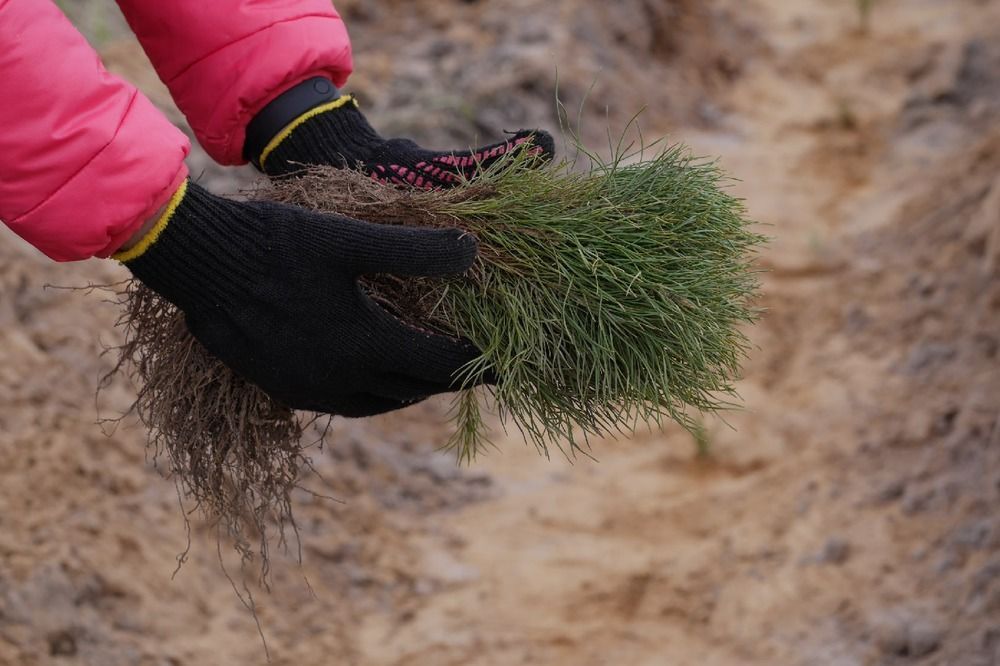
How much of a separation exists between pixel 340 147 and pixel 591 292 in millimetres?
524

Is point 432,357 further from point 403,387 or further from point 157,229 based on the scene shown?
point 157,229

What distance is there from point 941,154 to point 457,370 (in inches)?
156

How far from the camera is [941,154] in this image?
16.4ft

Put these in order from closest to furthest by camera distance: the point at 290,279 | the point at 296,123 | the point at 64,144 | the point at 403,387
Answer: the point at 64,144 < the point at 290,279 < the point at 403,387 < the point at 296,123

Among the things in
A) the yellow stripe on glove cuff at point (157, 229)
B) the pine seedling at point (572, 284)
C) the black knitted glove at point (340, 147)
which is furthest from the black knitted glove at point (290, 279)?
the black knitted glove at point (340, 147)

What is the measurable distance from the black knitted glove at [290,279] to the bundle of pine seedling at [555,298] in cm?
11

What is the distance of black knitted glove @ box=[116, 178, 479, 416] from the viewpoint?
1594 mm

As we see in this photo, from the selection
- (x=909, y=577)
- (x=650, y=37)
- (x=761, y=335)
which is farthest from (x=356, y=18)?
(x=909, y=577)

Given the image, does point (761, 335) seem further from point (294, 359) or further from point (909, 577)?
point (294, 359)

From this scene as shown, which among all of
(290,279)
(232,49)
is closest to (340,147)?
(232,49)

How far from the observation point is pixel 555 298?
177 centimetres

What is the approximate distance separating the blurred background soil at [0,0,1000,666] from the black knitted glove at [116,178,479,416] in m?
0.38

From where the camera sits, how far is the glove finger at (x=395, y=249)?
158 cm

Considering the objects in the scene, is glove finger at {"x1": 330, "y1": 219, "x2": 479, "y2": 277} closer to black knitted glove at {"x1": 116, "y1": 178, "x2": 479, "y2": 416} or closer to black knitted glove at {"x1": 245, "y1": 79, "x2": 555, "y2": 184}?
black knitted glove at {"x1": 116, "y1": 178, "x2": 479, "y2": 416}
